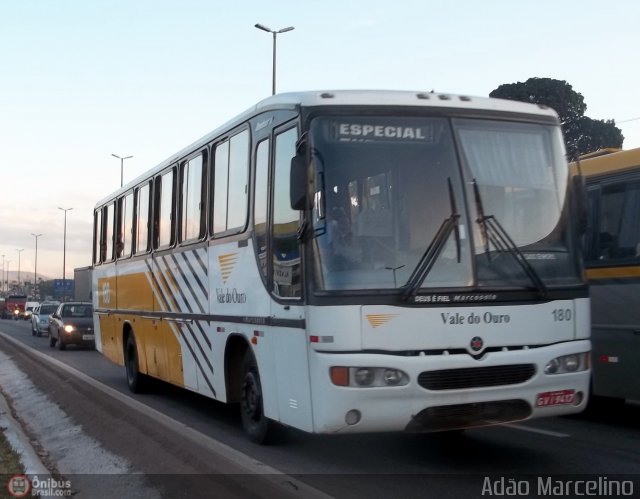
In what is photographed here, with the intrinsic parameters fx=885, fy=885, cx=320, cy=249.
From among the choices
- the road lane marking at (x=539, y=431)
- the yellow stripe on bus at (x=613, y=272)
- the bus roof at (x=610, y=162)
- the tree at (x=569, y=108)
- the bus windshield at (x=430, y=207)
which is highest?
the tree at (x=569, y=108)

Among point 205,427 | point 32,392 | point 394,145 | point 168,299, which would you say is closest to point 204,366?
point 205,427

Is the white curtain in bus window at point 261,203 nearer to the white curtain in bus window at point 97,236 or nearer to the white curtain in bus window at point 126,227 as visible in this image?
the white curtain in bus window at point 126,227

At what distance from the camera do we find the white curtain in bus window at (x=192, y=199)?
1116 centimetres

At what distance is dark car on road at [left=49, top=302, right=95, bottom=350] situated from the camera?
93.9 feet

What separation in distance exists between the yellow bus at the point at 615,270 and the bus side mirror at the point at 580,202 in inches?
93.0

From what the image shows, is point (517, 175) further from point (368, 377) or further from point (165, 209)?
point (165, 209)

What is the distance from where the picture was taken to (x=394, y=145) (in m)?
7.66

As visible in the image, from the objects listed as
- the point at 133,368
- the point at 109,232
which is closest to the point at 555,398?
the point at 133,368

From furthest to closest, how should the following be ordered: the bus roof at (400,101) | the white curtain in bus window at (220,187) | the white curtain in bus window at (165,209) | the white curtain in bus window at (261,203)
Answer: the white curtain in bus window at (165,209) → the white curtain in bus window at (220,187) → the white curtain in bus window at (261,203) → the bus roof at (400,101)

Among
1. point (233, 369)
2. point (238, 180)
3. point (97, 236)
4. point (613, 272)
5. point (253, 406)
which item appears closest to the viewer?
point (253, 406)

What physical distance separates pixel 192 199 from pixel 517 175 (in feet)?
16.5

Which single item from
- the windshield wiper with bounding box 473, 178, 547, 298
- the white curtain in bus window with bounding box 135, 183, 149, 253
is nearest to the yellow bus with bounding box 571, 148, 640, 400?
the windshield wiper with bounding box 473, 178, 547, 298

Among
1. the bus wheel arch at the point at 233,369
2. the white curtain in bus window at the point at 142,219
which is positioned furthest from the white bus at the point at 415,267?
the white curtain in bus window at the point at 142,219

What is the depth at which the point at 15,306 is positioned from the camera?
261 feet
